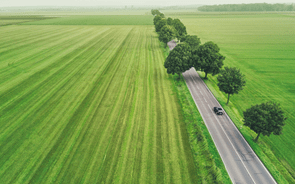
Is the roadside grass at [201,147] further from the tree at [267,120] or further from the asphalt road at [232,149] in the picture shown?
the tree at [267,120]

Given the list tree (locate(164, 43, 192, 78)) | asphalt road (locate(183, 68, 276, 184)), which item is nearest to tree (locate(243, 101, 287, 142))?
asphalt road (locate(183, 68, 276, 184))

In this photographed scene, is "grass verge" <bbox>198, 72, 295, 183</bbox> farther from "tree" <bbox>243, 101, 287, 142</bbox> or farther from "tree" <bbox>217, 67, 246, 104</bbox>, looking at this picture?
"tree" <bbox>217, 67, 246, 104</bbox>

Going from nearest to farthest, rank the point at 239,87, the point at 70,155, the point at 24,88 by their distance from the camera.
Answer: the point at 70,155 → the point at 239,87 → the point at 24,88

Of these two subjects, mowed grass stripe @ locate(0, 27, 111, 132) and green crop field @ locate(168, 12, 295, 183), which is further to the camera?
mowed grass stripe @ locate(0, 27, 111, 132)

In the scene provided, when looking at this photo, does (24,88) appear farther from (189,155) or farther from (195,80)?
(195,80)

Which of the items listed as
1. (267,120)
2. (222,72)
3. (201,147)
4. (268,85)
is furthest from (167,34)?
(201,147)

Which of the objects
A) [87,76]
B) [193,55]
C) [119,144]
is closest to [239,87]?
[193,55]

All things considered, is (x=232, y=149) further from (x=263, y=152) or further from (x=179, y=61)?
(x=179, y=61)
